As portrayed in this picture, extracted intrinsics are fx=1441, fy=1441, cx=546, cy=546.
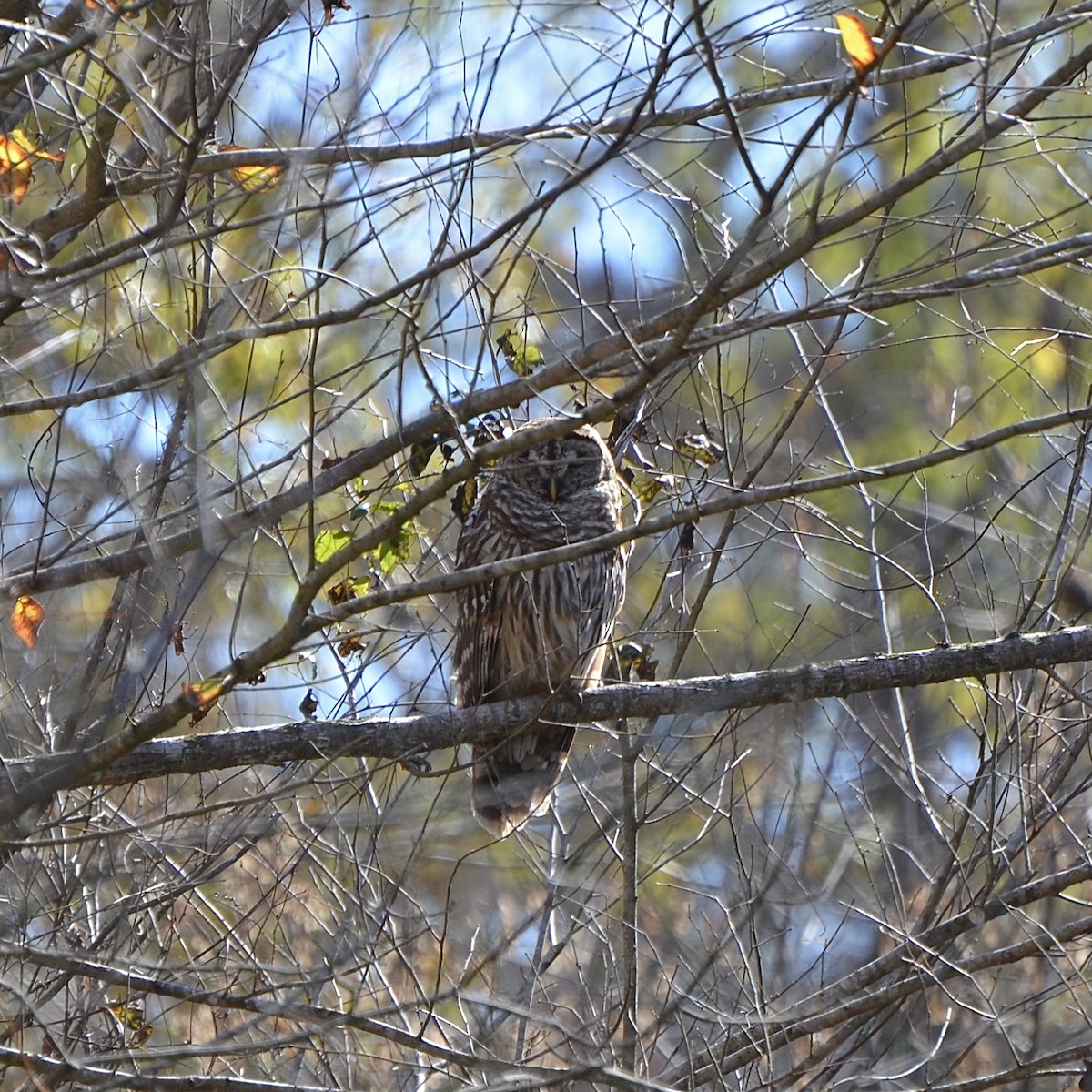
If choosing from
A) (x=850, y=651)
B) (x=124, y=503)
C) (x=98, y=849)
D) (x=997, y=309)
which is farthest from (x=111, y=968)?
(x=997, y=309)

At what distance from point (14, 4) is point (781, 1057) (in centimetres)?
675

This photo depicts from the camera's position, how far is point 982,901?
477 cm

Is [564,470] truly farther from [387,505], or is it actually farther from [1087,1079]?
[1087,1079]

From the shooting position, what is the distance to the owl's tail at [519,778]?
6.30 meters

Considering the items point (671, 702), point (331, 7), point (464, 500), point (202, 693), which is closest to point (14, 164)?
point (331, 7)

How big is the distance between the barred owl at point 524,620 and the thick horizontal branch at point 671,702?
1.20 m

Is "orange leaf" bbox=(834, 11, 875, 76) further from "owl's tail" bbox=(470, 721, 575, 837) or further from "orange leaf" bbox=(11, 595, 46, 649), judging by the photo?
"owl's tail" bbox=(470, 721, 575, 837)

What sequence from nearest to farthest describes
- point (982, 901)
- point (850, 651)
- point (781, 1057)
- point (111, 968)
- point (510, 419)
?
point (111, 968) → point (982, 901) → point (510, 419) → point (850, 651) → point (781, 1057)

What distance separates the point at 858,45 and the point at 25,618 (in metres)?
2.96

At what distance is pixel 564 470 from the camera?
6.72 meters

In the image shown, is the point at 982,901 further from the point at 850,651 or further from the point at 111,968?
the point at 111,968

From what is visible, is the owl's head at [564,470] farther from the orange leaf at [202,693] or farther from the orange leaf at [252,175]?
the orange leaf at [202,693]

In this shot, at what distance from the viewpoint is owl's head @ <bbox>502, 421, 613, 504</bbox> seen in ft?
21.8

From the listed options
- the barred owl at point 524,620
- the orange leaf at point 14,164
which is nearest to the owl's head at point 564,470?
the barred owl at point 524,620
